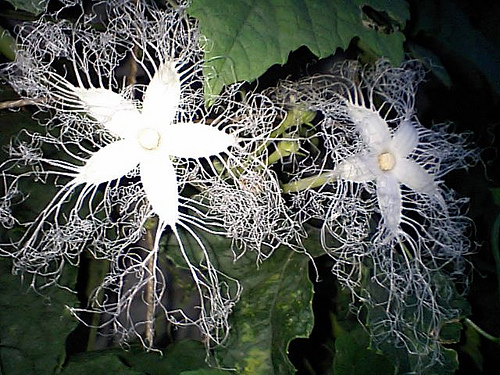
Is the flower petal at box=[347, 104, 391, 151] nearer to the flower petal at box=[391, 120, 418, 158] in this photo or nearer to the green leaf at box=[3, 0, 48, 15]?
the flower petal at box=[391, 120, 418, 158]

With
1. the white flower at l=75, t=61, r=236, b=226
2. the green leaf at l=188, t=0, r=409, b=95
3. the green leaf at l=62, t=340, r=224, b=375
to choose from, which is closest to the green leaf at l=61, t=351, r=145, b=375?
the green leaf at l=62, t=340, r=224, b=375

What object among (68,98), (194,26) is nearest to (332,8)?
(194,26)

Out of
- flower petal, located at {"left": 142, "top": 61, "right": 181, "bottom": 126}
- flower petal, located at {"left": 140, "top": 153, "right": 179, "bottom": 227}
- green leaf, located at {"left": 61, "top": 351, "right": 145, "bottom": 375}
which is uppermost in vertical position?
flower petal, located at {"left": 142, "top": 61, "right": 181, "bottom": 126}

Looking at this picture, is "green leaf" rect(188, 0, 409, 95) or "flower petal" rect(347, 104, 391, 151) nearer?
"green leaf" rect(188, 0, 409, 95)

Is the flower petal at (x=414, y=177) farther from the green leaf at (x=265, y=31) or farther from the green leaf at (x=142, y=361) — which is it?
the green leaf at (x=142, y=361)

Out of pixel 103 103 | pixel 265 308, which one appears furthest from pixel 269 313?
pixel 103 103

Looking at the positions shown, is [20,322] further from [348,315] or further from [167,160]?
[348,315]

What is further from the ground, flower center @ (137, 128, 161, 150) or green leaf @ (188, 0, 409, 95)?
green leaf @ (188, 0, 409, 95)
